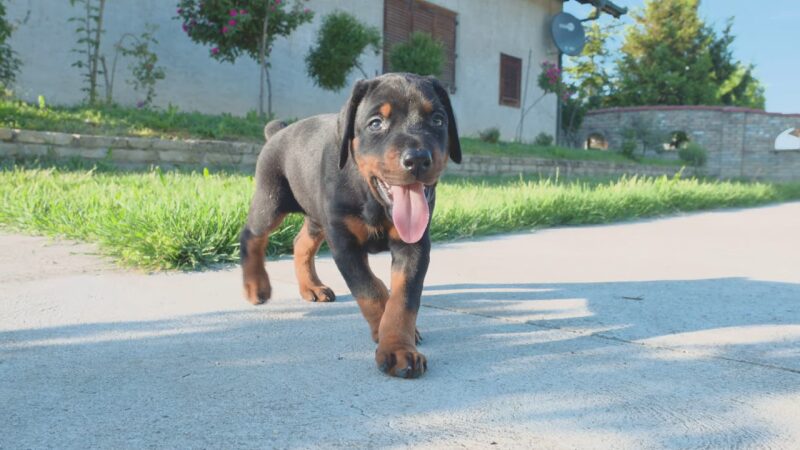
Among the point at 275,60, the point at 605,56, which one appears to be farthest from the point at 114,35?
the point at 605,56

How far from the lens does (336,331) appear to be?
2529mm

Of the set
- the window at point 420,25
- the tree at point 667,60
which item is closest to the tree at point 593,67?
the tree at point 667,60

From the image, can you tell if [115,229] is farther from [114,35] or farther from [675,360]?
[114,35]

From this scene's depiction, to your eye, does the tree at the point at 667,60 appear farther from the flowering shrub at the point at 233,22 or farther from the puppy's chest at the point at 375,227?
the puppy's chest at the point at 375,227

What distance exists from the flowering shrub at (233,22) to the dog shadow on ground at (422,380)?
8116mm

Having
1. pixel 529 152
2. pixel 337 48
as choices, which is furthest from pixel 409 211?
pixel 529 152

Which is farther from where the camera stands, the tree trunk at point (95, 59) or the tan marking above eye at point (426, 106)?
the tree trunk at point (95, 59)

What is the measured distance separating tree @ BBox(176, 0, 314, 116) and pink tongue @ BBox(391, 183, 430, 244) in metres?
8.44

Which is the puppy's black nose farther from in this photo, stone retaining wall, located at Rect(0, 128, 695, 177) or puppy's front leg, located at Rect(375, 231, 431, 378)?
stone retaining wall, located at Rect(0, 128, 695, 177)

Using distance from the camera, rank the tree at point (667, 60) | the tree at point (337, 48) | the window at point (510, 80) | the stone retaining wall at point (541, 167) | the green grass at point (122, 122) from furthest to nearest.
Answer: the tree at point (667, 60)
the window at point (510, 80)
the stone retaining wall at point (541, 167)
the tree at point (337, 48)
the green grass at point (122, 122)

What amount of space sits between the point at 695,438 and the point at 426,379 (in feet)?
2.49

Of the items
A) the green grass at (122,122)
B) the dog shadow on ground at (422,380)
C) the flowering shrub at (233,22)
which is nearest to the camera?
the dog shadow on ground at (422,380)

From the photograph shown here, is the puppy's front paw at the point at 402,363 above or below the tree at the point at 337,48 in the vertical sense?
below

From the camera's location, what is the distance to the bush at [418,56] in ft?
43.8
